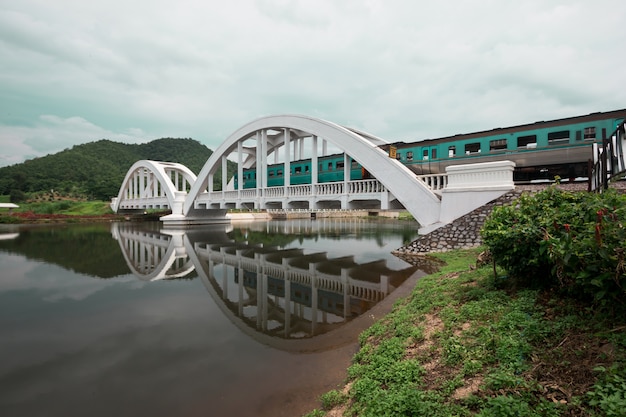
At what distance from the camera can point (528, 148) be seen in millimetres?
13742

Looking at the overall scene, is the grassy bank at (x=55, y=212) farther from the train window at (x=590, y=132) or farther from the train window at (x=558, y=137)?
the train window at (x=590, y=132)

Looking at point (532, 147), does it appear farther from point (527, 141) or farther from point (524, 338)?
point (524, 338)

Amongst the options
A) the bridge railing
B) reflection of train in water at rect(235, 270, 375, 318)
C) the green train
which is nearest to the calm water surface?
reflection of train in water at rect(235, 270, 375, 318)

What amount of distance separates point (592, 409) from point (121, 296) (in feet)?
34.9

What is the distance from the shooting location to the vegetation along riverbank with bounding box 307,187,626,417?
2.80 meters

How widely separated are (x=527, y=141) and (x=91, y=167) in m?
94.9

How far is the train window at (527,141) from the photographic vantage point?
13.7 meters

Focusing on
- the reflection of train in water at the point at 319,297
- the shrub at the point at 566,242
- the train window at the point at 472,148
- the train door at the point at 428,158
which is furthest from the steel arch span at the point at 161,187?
the shrub at the point at 566,242

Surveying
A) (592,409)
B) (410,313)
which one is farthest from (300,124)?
(592,409)

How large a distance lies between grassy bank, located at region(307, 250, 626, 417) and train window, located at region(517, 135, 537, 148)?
37.5 feet

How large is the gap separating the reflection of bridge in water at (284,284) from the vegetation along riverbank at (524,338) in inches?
72.4

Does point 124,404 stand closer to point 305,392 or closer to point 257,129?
point 305,392

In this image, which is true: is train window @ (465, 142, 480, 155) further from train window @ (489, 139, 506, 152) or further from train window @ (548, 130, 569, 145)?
train window @ (548, 130, 569, 145)

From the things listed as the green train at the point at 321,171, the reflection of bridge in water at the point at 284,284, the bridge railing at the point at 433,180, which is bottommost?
the reflection of bridge in water at the point at 284,284
